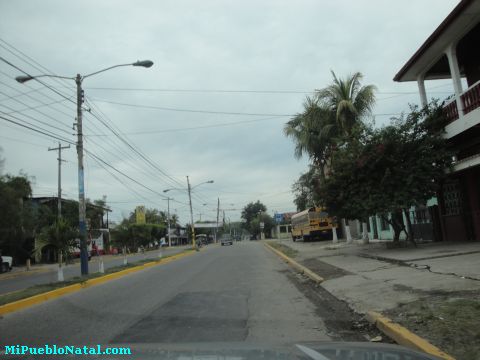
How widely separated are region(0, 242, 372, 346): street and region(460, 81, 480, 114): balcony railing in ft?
29.3

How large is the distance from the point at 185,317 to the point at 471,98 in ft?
43.7

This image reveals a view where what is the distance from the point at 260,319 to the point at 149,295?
477 centimetres

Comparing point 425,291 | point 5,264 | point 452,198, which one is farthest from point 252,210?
point 425,291

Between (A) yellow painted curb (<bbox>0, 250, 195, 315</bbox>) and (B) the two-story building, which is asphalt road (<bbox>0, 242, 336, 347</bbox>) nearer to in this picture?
(A) yellow painted curb (<bbox>0, 250, 195, 315</bbox>)

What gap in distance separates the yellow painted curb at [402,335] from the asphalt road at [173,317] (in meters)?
0.87

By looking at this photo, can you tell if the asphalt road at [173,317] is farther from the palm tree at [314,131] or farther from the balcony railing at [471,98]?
the palm tree at [314,131]

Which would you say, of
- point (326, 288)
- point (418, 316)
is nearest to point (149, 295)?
point (326, 288)

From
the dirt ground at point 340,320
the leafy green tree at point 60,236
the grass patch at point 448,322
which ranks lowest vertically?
the dirt ground at point 340,320

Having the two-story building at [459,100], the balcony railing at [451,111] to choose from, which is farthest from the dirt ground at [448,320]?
the balcony railing at [451,111]

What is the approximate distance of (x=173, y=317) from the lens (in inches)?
356

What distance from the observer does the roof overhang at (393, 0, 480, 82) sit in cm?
1518

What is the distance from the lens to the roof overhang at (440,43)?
15.2 m

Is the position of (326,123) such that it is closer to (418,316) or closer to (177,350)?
(418,316)

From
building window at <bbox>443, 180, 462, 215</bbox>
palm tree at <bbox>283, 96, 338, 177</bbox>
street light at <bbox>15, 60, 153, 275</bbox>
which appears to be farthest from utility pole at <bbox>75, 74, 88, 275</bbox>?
building window at <bbox>443, 180, 462, 215</bbox>
